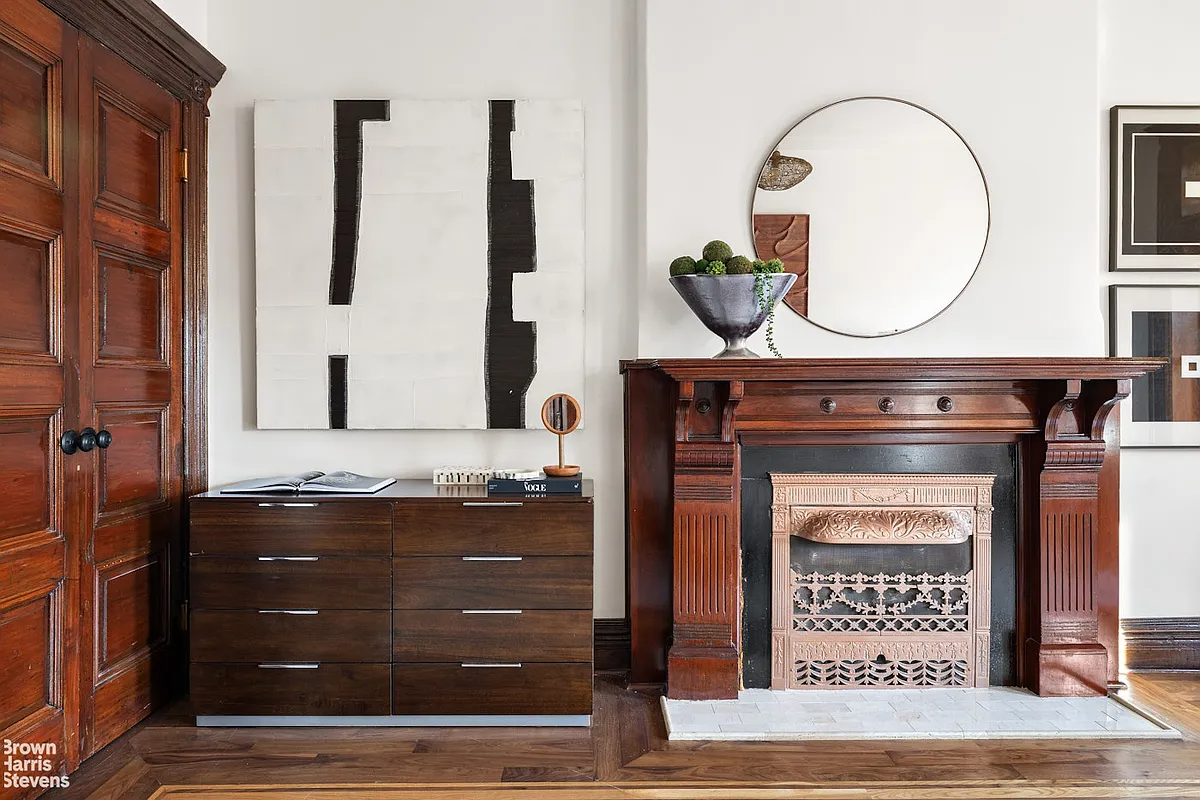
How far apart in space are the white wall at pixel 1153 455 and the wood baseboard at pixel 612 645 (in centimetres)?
187

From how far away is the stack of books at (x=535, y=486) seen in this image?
8.70 feet

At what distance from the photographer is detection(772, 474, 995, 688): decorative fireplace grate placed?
9.48 ft

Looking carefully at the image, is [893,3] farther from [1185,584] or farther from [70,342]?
[70,342]

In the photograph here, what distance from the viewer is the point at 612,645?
10.3 feet

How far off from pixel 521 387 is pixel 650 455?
53 centimetres

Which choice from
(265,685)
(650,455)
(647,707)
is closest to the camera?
(265,685)

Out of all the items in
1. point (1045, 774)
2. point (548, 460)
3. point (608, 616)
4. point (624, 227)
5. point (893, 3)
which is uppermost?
point (893, 3)

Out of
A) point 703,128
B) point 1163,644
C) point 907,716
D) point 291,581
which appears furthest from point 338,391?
point 1163,644

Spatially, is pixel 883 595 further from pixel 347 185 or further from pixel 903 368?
pixel 347 185

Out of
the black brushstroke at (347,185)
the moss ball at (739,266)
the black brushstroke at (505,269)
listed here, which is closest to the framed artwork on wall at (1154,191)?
the moss ball at (739,266)

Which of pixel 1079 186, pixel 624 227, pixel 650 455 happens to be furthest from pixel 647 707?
pixel 1079 186

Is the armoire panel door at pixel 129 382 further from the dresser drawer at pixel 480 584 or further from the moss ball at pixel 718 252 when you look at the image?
the moss ball at pixel 718 252

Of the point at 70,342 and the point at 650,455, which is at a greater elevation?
the point at 70,342

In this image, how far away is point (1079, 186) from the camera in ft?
9.78
